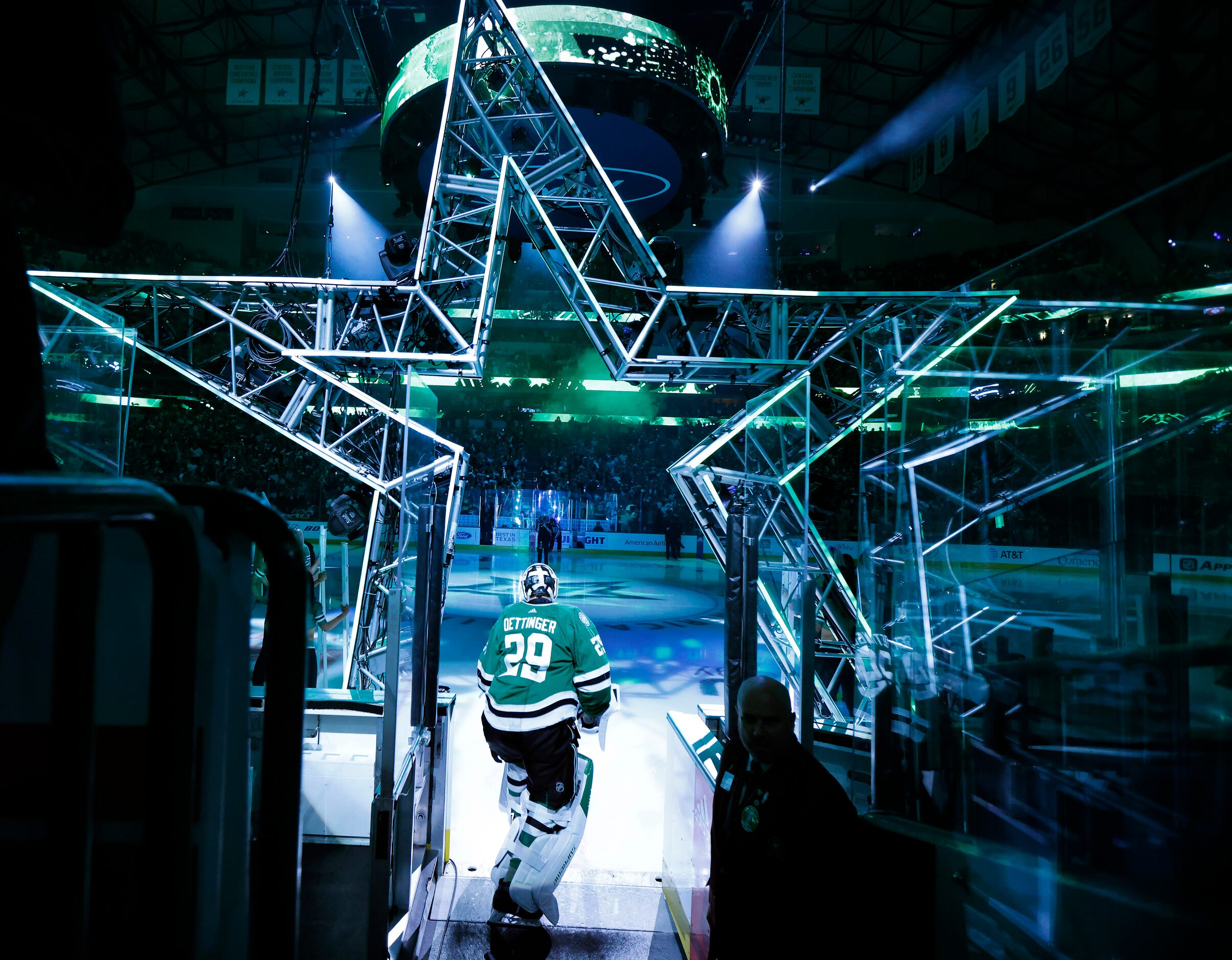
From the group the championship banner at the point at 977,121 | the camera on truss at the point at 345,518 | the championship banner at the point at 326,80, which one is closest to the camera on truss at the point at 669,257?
the camera on truss at the point at 345,518

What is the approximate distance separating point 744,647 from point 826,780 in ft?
4.14

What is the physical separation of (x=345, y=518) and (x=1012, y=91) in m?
8.95

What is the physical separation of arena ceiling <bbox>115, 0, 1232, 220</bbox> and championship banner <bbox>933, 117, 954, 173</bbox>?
0.88 m

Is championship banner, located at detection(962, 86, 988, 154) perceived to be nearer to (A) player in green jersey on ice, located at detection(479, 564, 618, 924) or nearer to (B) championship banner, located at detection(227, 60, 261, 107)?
(A) player in green jersey on ice, located at detection(479, 564, 618, 924)

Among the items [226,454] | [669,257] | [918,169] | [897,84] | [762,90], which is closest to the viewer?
[669,257]

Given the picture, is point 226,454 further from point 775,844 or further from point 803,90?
point 775,844

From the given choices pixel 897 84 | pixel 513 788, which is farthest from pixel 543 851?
pixel 897 84

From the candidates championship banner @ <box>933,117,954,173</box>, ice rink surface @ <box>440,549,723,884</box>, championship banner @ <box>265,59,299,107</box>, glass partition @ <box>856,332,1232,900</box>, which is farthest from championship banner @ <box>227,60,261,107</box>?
championship banner @ <box>933,117,954,173</box>

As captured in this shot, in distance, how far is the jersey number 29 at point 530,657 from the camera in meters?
3.97

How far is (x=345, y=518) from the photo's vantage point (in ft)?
22.1

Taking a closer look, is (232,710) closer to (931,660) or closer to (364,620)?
(931,660)

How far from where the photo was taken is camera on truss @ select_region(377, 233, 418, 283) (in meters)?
5.97

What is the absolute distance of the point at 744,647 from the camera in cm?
354

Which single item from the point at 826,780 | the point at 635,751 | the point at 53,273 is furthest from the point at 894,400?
the point at 53,273
